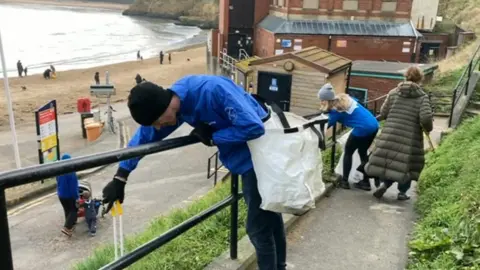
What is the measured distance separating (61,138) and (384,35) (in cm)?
2052

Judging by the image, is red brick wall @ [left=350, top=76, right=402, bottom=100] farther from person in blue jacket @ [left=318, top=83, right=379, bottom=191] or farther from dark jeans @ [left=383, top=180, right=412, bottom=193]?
dark jeans @ [left=383, top=180, right=412, bottom=193]

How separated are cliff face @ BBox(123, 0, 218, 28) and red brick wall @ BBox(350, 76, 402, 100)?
8887 cm

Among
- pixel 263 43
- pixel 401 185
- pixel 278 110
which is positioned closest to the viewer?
pixel 278 110

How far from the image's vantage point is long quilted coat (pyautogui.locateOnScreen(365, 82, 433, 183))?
5.12 metres

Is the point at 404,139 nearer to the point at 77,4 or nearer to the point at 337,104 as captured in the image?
the point at 337,104

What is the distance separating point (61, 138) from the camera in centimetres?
2342

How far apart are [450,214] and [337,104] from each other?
72.0 inches

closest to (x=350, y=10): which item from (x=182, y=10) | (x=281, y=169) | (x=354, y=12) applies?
(x=354, y=12)

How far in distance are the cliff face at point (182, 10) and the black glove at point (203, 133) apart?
10579cm

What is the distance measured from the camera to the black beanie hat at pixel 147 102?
2.17m

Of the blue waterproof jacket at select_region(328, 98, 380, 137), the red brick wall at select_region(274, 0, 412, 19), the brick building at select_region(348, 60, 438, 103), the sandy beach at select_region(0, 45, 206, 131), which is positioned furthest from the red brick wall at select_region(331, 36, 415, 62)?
the blue waterproof jacket at select_region(328, 98, 380, 137)

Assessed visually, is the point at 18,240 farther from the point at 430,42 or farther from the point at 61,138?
the point at 430,42

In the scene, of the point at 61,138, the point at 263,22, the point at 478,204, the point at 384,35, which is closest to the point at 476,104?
the point at 478,204

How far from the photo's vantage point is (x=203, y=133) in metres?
2.45
